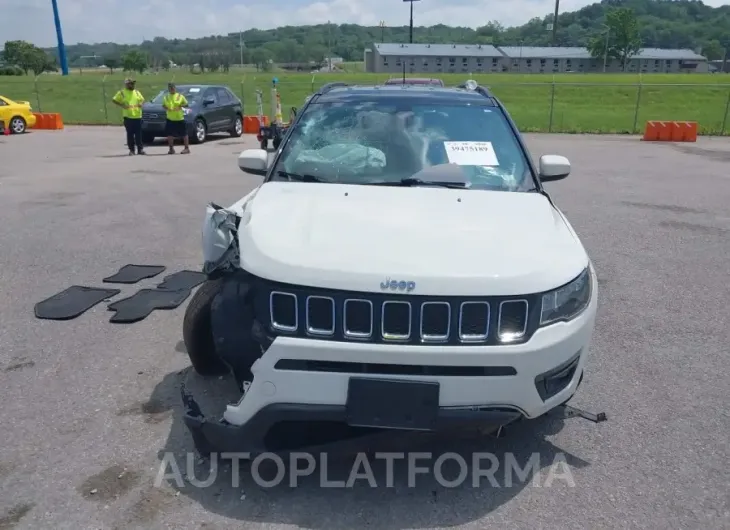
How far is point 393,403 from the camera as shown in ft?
9.10

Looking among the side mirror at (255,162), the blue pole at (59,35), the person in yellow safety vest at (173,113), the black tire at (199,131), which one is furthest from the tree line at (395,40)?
the side mirror at (255,162)

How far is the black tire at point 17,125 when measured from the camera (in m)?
21.5

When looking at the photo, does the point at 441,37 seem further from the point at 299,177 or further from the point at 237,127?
the point at 299,177

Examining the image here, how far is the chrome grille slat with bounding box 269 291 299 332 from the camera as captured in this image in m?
2.85

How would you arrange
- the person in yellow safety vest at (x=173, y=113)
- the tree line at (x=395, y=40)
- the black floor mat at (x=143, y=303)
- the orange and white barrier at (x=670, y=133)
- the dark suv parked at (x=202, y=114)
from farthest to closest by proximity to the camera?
the tree line at (x=395, y=40) < the orange and white barrier at (x=670, y=133) < the dark suv parked at (x=202, y=114) < the person in yellow safety vest at (x=173, y=113) < the black floor mat at (x=143, y=303)

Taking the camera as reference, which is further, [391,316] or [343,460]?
[343,460]

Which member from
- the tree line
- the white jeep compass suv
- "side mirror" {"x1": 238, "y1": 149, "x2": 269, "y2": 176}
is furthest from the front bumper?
the tree line

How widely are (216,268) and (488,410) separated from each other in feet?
4.70

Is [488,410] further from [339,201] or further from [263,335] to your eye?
[339,201]

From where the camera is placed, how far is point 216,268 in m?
3.11

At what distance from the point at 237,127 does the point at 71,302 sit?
1591 centimetres

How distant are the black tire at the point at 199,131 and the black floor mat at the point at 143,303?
44.9 ft

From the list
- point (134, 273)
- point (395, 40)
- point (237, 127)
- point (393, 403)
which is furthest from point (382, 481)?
point (395, 40)

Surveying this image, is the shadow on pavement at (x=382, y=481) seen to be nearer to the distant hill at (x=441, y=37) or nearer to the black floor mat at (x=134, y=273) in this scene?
the black floor mat at (x=134, y=273)
